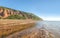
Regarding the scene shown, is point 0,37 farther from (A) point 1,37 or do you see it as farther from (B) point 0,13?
(B) point 0,13

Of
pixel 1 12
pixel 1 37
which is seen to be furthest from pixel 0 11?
pixel 1 37

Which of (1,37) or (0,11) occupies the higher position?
(0,11)

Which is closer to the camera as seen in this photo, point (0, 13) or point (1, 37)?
point (1, 37)

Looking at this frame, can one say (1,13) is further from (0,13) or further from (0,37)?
(0,37)

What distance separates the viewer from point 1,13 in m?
154

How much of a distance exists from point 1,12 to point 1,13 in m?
1.51

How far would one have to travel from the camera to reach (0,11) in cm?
15638

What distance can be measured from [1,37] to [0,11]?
5545 inches

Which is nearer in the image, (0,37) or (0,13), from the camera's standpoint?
(0,37)

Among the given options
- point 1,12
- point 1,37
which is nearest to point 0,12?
point 1,12

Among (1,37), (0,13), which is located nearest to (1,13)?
(0,13)

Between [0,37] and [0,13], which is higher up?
[0,13]

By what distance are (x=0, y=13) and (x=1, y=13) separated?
1.49 metres

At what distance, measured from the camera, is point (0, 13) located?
504 feet
